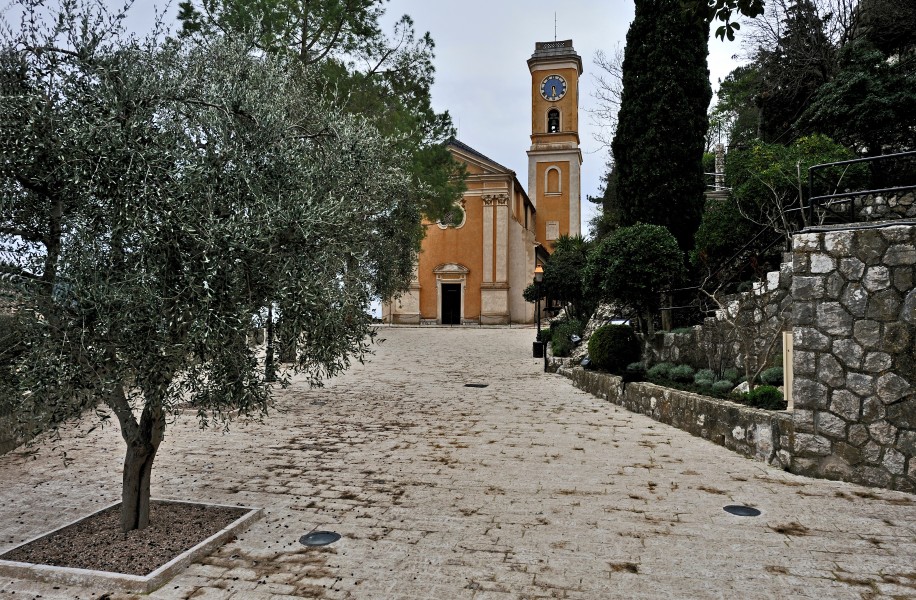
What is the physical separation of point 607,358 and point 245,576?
28.7 feet

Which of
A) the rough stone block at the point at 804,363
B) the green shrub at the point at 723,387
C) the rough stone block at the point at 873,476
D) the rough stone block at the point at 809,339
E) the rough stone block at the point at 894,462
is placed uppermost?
the rough stone block at the point at 809,339

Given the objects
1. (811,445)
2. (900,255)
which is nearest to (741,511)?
(811,445)

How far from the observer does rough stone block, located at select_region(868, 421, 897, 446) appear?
5277 mm

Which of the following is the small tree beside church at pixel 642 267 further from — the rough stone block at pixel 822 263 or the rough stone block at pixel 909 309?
the rough stone block at pixel 909 309

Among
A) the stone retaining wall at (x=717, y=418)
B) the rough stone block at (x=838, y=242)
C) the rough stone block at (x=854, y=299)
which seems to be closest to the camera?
the rough stone block at (x=854, y=299)

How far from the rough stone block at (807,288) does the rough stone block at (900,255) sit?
56cm

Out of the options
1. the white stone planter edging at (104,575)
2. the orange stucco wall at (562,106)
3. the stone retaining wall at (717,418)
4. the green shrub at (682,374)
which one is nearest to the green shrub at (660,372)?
the green shrub at (682,374)

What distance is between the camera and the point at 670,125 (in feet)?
43.7

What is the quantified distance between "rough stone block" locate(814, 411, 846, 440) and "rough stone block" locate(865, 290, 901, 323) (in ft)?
3.21

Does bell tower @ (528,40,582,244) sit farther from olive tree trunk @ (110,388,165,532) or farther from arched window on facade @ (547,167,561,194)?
olive tree trunk @ (110,388,165,532)

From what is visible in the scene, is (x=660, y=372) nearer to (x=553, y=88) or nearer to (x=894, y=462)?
(x=894, y=462)

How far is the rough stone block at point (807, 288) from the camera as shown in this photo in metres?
5.82

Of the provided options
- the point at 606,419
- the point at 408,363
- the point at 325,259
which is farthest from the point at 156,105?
the point at 408,363

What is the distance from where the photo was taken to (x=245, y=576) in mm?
3648
